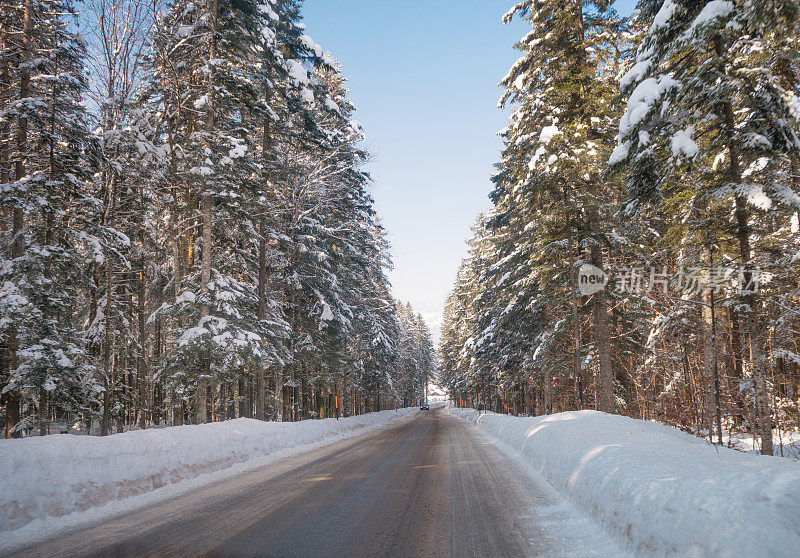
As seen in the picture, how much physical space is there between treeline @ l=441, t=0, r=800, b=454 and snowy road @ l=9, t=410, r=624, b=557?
4.81 meters

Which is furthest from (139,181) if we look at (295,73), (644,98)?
(644,98)

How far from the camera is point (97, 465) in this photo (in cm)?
588

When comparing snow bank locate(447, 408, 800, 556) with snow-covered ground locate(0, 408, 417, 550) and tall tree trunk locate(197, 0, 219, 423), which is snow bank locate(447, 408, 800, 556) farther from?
tall tree trunk locate(197, 0, 219, 423)

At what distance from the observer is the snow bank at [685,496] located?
8.87 feet

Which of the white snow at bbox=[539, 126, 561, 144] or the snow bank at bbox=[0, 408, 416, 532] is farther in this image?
the white snow at bbox=[539, 126, 561, 144]

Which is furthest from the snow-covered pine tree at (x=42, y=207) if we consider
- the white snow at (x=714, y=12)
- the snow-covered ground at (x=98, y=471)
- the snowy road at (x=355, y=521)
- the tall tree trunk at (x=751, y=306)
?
the tall tree trunk at (x=751, y=306)

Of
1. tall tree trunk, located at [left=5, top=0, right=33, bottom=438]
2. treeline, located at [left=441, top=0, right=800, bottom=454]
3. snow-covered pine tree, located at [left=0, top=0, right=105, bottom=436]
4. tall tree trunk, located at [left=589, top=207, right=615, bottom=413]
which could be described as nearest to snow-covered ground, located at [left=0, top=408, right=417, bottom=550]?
snow-covered pine tree, located at [left=0, top=0, right=105, bottom=436]

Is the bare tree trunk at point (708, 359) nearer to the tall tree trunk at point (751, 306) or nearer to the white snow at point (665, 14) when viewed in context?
the tall tree trunk at point (751, 306)

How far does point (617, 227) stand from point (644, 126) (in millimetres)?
6895

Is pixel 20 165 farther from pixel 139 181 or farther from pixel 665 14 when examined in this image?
pixel 665 14

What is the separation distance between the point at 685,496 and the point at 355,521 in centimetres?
A: 353

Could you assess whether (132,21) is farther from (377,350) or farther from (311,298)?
(377,350)

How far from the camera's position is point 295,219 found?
19.1 meters

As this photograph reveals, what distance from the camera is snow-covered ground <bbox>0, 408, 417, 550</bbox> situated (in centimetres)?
478
